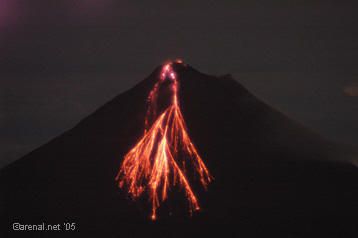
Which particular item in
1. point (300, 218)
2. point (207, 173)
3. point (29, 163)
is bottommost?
point (300, 218)

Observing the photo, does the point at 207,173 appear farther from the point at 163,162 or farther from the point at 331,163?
the point at 331,163

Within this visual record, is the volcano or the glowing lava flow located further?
the glowing lava flow

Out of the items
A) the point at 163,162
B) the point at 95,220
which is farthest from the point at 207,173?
the point at 95,220

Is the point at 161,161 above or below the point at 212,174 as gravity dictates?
above

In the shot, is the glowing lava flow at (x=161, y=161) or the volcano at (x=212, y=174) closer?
the volcano at (x=212, y=174)

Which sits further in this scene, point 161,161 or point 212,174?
point 161,161
